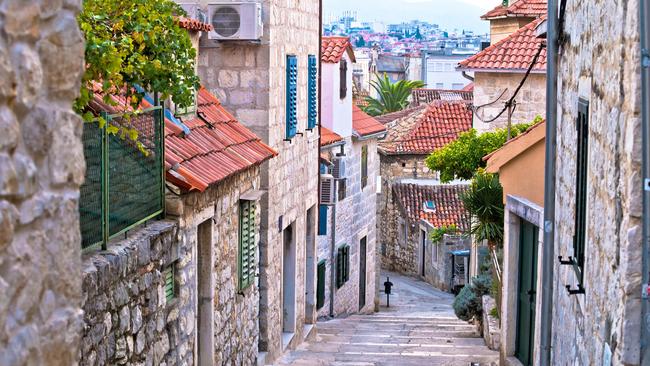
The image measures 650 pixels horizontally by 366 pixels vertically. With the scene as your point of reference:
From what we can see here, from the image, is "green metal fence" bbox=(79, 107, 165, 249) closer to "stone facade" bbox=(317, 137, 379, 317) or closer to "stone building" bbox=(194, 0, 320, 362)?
"stone building" bbox=(194, 0, 320, 362)

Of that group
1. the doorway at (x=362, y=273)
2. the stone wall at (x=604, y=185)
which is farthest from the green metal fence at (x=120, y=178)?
the doorway at (x=362, y=273)

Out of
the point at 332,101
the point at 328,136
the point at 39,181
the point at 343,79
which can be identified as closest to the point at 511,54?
the point at 343,79

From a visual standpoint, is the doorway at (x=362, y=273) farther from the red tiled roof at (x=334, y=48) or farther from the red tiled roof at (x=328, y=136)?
the red tiled roof at (x=334, y=48)

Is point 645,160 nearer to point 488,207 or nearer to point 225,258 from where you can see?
point 225,258

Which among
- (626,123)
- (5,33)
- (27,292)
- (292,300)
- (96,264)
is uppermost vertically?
(5,33)

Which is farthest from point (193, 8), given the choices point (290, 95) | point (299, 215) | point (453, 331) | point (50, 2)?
point (50, 2)

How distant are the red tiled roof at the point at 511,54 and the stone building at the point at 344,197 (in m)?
2.76

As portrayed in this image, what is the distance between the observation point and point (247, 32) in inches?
507

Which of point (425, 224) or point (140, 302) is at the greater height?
point (140, 302)

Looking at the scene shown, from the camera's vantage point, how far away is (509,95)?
2269 centimetres

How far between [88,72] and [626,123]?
9.88ft

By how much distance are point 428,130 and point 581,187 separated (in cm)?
3046

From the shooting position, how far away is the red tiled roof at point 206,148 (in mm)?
8320

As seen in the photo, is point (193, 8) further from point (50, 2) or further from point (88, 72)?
point (50, 2)
